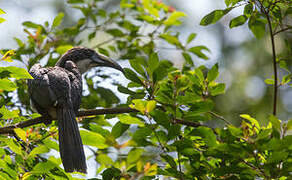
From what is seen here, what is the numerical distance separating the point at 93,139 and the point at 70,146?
0.86 feet

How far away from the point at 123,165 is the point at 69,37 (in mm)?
3218

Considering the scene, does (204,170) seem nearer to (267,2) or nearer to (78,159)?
(78,159)

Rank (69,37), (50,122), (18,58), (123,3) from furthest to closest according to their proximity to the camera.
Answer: (69,37) < (123,3) < (18,58) < (50,122)

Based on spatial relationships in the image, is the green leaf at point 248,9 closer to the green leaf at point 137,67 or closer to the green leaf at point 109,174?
the green leaf at point 137,67

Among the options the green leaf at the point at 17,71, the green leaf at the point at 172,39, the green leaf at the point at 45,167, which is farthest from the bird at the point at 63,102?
the green leaf at the point at 172,39

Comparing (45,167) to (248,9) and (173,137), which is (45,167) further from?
(248,9)

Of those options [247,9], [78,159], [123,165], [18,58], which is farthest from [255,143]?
[18,58]

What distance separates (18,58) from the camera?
11.4ft

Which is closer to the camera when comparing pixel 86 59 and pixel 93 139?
pixel 93 139

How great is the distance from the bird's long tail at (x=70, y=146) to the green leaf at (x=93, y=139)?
7cm

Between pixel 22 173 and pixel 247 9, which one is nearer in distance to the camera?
pixel 22 173

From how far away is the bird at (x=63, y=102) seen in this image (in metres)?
2.44

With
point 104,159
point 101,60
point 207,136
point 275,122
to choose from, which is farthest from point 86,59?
point 275,122

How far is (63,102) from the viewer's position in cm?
279
